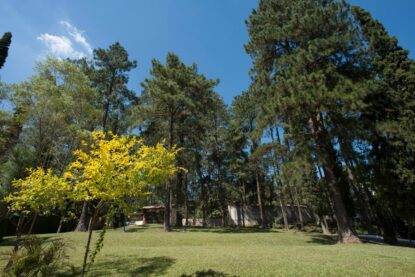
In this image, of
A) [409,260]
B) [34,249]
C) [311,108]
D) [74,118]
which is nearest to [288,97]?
[311,108]

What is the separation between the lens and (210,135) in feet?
94.0

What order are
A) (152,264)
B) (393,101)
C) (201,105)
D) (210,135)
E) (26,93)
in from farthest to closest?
(210,135)
(201,105)
(393,101)
(26,93)
(152,264)

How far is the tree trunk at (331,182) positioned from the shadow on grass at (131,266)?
9414 mm

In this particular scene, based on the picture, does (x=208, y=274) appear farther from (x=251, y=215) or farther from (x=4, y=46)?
(x=251, y=215)

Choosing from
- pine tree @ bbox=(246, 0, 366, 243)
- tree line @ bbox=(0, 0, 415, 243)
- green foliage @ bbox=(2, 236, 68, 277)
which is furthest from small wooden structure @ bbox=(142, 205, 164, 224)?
green foliage @ bbox=(2, 236, 68, 277)

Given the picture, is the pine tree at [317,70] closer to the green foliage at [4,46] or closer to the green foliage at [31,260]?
the green foliage at [31,260]

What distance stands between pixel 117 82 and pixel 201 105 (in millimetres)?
10628

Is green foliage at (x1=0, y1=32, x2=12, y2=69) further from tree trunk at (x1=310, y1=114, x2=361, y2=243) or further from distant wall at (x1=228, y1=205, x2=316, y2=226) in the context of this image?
distant wall at (x1=228, y1=205, x2=316, y2=226)

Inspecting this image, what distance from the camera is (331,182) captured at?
12719mm

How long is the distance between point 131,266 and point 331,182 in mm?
11052

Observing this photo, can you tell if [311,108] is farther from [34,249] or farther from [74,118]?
[74,118]

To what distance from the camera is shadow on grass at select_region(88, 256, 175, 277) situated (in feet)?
20.0

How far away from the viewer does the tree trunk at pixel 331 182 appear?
39.0ft

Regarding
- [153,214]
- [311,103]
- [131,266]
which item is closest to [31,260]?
[131,266]
